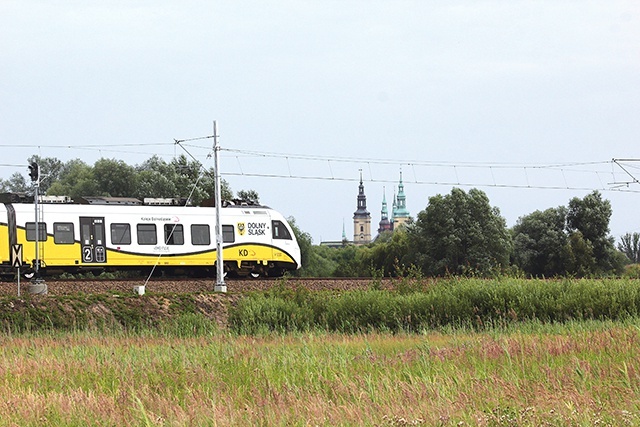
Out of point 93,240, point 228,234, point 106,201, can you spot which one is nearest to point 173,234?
point 228,234

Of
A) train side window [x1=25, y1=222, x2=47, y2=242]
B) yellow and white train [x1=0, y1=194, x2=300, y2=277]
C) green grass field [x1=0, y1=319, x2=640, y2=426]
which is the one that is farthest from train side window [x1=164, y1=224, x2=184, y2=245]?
green grass field [x1=0, y1=319, x2=640, y2=426]

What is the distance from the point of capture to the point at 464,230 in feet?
248

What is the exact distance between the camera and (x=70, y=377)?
1353 cm

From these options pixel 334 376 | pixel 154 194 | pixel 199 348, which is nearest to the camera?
pixel 334 376

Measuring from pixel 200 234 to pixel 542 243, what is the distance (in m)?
44.7

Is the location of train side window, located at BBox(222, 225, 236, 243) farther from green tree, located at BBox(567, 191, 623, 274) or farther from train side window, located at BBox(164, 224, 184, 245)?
green tree, located at BBox(567, 191, 623, 274)

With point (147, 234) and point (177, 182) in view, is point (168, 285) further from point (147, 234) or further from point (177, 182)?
→ point (177, 182)

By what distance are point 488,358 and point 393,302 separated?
12.0 m

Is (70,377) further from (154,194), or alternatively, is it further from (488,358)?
(154,194)

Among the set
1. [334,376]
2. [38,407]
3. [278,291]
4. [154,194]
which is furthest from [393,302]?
[154,194]

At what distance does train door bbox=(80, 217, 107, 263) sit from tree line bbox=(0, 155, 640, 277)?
105 feet

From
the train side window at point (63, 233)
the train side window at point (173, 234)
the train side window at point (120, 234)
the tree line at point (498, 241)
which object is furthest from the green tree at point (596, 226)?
the train side window at point (63, 233)

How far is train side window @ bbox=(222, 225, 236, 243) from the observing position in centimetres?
4375

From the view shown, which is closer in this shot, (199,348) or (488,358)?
(488,358)
